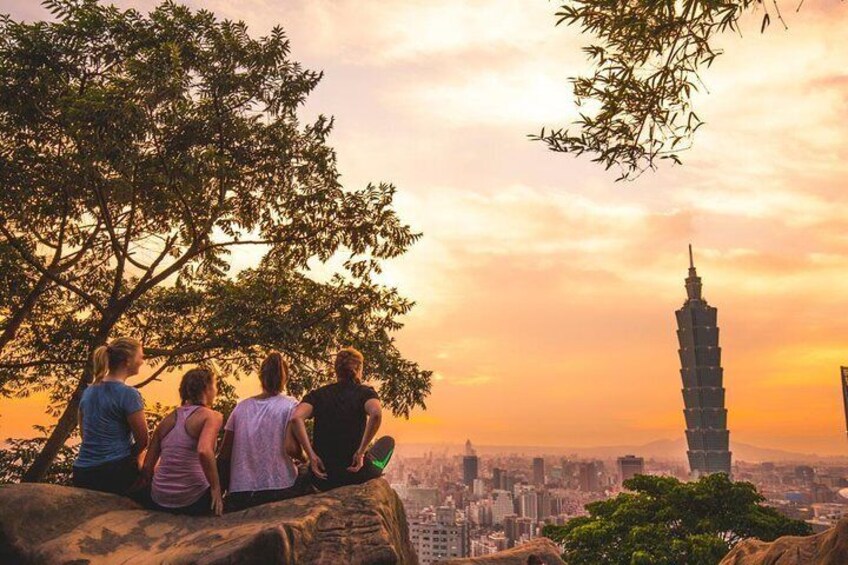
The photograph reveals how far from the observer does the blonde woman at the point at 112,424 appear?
20.7 feet

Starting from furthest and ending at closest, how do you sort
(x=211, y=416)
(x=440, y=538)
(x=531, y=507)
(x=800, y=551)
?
(x=531, y=507)
(x=440, y=538)
(x=800, y=551)
(x=211, y=416)

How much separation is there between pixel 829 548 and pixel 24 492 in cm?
901

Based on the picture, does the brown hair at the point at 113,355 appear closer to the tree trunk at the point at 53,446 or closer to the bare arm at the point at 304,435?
the bare arm at the point at 304,435

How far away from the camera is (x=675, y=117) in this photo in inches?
340

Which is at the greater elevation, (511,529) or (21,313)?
(21,313)

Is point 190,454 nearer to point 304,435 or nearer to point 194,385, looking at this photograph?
point 194,385

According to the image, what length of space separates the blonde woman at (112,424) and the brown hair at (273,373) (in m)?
1.20

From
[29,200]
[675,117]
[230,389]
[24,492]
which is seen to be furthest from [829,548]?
[29,200]

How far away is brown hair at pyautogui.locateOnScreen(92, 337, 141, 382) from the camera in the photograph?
20.7 feet

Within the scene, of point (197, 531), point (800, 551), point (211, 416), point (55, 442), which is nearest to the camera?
point (197, 531)

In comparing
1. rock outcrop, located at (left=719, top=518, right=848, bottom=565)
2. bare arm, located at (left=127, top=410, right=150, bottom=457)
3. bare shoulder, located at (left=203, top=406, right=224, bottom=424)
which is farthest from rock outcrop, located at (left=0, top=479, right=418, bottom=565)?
rock outcrop, located at (left=719, top=518, right=848, bottom=565)

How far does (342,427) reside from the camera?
21.6 ft

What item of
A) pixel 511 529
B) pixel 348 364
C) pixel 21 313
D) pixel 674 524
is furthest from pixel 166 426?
pixel 511 529

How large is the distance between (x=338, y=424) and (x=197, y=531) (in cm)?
162
